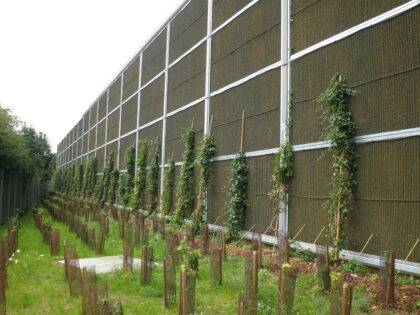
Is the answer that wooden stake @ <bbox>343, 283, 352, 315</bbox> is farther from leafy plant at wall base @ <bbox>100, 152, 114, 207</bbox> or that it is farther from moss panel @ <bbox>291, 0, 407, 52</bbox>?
leafy plant at wall base @ <bbox>100, 152, 114, 207</bbox>

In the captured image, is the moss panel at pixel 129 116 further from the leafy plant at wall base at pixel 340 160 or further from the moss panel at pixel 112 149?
the leafy plant at wall base at pixel 340 160

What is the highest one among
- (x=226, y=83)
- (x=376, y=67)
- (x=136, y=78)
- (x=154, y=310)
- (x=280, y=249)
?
(x=136, y=78)

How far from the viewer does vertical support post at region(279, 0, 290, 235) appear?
11.0 metres

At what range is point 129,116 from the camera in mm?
27094

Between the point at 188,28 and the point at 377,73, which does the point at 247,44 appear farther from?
the point at 188,28

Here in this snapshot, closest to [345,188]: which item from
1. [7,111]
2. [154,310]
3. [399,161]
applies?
[399,161]

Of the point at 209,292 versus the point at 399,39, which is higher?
the point at 399,39

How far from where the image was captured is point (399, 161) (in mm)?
7996

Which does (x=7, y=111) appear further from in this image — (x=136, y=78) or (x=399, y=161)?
(x=399, y=161)

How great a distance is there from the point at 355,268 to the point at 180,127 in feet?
35.4

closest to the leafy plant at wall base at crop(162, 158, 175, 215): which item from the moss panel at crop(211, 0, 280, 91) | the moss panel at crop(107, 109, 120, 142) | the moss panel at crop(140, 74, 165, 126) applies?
the moss panel at crop(140, 74, 165, 126)

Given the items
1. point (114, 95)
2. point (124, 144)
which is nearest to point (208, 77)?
point (124, 144)

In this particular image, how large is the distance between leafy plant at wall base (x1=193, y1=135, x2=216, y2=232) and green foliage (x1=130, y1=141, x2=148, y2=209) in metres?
7.73

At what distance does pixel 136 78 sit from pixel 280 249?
19.3m
